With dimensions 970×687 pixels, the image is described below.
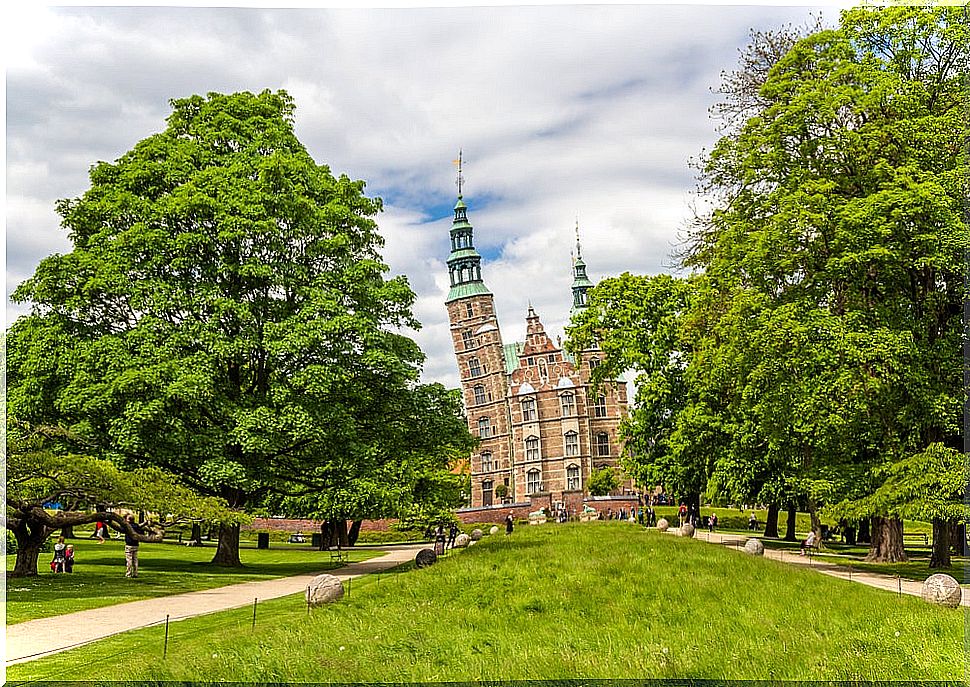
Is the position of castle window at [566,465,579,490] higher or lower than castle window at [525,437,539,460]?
lower

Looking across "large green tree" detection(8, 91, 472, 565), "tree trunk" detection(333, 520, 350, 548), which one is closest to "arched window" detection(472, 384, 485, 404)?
"tree trunk" detection(333, 520, 350, 548)

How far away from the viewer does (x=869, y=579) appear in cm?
1738

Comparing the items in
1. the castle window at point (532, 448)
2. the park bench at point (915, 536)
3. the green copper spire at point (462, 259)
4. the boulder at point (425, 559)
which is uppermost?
the green copper spire at point (462, 259)

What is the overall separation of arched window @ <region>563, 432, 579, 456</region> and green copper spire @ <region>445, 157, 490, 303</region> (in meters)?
20.9

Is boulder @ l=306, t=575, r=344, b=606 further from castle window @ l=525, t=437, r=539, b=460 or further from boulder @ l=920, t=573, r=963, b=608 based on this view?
castle window @ l=525, t=437, r=539, b=460

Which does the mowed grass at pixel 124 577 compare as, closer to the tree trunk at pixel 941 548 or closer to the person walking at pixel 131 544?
the person walking at pixel 131 544

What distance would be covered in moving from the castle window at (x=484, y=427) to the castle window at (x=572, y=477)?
30.2 ft

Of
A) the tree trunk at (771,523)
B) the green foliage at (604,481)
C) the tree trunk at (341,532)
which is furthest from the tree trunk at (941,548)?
the green foliage at (604,481)

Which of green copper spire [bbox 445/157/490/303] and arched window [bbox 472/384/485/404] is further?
arched window [bbox 472/384/485/404]

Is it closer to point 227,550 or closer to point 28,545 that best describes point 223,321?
point 227,550

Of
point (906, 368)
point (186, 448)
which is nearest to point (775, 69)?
point (906, 368)

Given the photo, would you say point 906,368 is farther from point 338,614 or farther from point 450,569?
point 338,614

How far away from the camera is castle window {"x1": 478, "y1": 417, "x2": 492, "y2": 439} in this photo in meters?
50.2

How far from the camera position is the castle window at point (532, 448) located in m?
59.8
